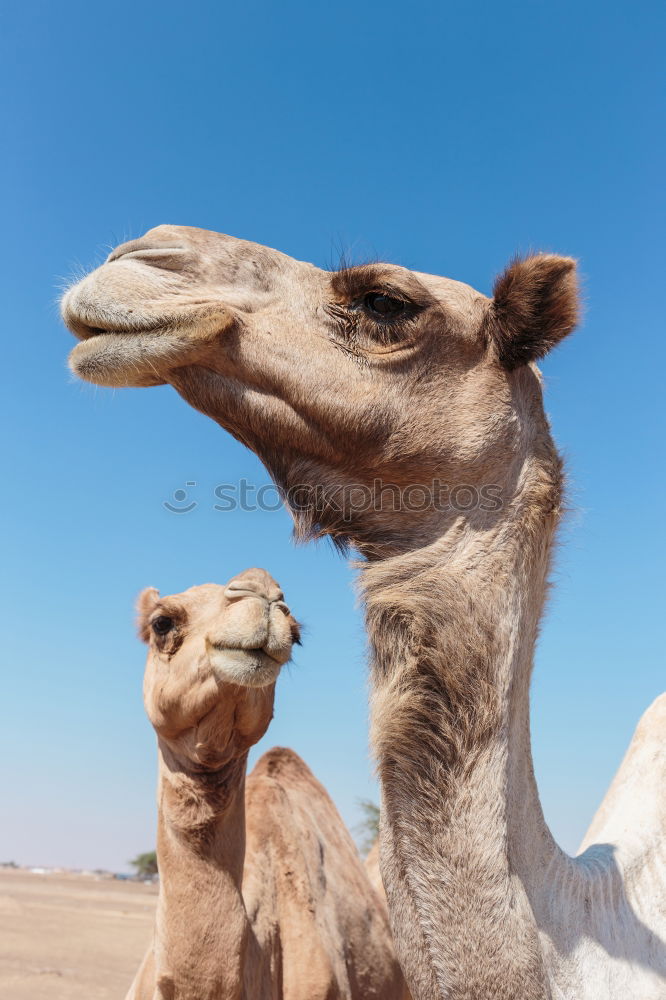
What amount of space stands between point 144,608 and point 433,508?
9.60ft

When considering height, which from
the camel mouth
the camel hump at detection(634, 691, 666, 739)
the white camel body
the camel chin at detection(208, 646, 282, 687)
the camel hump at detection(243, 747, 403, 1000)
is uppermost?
the camel mouth

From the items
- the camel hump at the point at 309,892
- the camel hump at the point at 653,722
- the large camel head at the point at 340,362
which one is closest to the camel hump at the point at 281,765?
the camel hump at the point at 309,892

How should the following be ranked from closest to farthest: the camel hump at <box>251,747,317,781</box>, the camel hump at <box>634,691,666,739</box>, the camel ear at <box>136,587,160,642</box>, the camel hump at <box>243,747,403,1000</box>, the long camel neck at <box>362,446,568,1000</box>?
the long camel neck at <box>362,446,568,1000</box> < the camel hump at <box>634,691,666,739</box> < the camel hump at <box>243,747,403,1000</box> < the camel ear at <box>136,587,160,642</box> < the camel hump at <box>251,747,317,781</box>

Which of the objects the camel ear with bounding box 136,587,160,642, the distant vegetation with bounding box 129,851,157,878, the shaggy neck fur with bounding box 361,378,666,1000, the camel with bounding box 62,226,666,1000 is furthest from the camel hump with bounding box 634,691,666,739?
the distant vegetation with bounding box 129,851,157,878

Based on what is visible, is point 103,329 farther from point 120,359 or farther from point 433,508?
point 433,508

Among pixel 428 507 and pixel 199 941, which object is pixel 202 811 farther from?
pixel 428 507

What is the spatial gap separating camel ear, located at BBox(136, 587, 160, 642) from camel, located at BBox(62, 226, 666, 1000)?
2.63m

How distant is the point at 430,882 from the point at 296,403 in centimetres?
115

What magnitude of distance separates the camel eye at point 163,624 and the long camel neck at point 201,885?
0.52 meters

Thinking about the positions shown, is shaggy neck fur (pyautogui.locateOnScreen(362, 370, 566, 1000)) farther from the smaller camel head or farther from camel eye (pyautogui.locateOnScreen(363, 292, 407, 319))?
the smaller camel head

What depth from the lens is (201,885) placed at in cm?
362

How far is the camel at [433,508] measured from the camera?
196cm

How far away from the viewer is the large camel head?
89.5 inches

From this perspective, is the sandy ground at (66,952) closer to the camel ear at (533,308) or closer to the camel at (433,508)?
the camel at (433,508)
